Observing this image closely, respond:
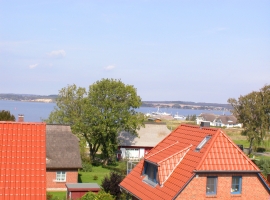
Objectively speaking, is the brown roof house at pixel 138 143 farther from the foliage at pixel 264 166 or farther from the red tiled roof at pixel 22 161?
the red tiled roof at pixel 22 161

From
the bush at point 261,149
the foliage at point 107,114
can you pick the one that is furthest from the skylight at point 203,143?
the bush at point 261,149

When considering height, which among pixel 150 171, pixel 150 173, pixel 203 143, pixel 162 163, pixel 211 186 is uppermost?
pixel 203 143

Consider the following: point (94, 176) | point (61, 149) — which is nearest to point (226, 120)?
point (94, 176)

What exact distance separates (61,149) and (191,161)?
22.1 meters

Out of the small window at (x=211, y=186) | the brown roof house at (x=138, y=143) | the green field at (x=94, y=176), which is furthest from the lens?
the brown roof house at (x=138, y=143)

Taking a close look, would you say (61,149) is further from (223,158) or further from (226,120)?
(226,120)

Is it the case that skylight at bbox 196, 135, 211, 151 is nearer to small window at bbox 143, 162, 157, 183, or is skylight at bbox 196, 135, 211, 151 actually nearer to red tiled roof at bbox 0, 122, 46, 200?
small window at bbox 143, 162, 157, 183

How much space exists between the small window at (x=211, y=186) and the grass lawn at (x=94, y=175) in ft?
71.2

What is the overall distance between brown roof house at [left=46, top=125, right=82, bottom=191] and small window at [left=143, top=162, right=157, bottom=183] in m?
16.8

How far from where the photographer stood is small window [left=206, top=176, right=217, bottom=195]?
87.4 ft

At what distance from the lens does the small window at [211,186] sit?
26641 millimetres

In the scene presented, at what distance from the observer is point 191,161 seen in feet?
88.5

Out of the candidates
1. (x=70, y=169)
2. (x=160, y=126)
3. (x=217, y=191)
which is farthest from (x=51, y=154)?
(x=160, y=126)

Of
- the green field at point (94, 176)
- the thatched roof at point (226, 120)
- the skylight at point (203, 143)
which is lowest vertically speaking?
the green field at point (94, 176)
